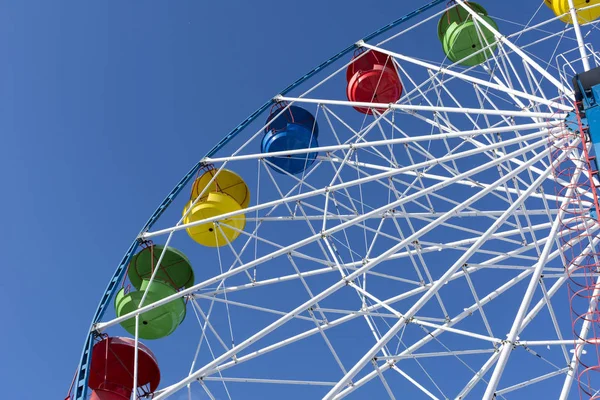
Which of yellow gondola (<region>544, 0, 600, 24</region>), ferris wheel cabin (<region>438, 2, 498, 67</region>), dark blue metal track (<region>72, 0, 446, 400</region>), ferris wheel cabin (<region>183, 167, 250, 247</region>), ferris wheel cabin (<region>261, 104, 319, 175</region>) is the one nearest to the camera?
dark blue metal track (<region>72, 0, 446, 400</region>)

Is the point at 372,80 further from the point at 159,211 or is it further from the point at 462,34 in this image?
the point at 159,211

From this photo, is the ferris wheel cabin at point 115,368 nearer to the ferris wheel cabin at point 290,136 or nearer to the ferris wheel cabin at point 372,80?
the ferris wheel cabin at point 290,136

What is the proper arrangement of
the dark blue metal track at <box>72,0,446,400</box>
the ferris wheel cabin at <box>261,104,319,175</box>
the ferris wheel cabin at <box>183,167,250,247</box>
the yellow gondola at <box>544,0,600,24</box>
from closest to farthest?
the dark blue metal track at <box>72,0,446,400</box> → the ferris wheel cabin at <box>183,167,250,247</box> → the yellow gondola at <box>544,0,600,24</box> → the ferris wheel cabin at <box>261,104,319,175</box>

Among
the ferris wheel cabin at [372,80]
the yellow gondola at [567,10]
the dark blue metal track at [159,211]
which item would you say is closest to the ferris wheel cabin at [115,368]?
the dark blue metal track at [159,211]

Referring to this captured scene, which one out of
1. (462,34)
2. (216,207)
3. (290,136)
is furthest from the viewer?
(462,34)

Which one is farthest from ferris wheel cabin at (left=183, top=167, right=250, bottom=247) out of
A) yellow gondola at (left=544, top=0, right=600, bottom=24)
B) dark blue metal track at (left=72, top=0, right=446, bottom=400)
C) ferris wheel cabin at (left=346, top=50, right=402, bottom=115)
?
yellow gondola at (left=544, top=0, right=600, bottom=24)

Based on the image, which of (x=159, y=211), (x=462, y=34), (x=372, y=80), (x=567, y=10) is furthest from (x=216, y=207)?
(x=567, y=10)

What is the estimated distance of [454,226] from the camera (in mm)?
13727

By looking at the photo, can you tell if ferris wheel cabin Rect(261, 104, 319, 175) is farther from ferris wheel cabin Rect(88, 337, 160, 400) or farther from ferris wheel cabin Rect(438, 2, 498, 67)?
ferris wheel cabin Rect(88, 337, 160, 400)

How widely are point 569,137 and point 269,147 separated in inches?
294

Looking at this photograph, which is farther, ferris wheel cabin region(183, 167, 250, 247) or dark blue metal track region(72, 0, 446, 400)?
ferris wheel cabin region(183, 167, 250, 247)

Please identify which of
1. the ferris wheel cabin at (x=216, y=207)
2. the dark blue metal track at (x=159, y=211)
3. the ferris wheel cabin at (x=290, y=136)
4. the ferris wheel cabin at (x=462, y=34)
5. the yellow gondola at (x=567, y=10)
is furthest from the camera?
the ferris wheel cabin at (x=462, y=34)

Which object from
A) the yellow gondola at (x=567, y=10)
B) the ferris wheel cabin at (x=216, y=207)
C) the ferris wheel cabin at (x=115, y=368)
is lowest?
the ferris wheel cabin at (x=115, y=368)

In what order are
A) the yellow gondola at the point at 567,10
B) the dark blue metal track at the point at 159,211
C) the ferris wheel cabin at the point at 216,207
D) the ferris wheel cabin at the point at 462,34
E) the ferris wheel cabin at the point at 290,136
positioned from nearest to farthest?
the dark blue metal track at the point at 159,211 < the ferris wheel cabin at the point at 216,207 < the yellow gondola at the point at 567,10 < the ferris wheel cabin at the point at 290,136 < the ferris wheel cabin at the point at 462,34
